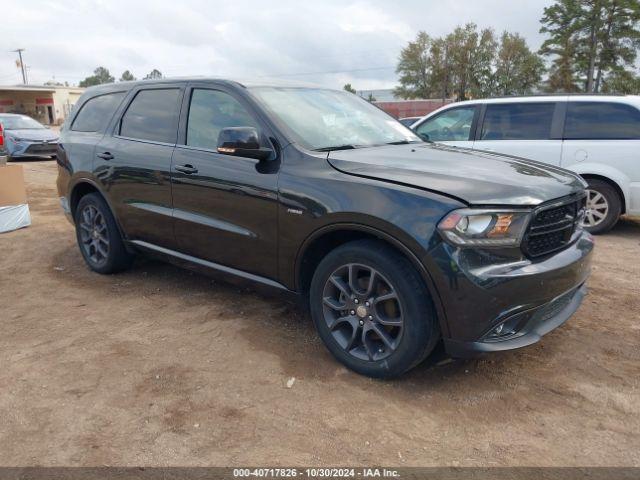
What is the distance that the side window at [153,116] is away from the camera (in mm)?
4250

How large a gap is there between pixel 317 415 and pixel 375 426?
314mm

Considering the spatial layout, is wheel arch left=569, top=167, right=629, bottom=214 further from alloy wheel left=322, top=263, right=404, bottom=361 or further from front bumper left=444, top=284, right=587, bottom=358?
alloy wheel left=322, top=263, right=404, bottom=361

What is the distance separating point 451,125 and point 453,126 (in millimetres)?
40

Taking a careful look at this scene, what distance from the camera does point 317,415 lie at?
282cm

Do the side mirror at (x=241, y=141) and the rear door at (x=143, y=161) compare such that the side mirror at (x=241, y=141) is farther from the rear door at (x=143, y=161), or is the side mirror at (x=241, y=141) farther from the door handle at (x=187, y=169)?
Answer: the rear door at (x=143, y=161)

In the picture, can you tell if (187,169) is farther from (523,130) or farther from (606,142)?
(606,142)

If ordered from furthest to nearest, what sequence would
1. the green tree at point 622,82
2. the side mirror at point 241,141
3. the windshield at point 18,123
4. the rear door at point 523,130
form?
the green tree at point 622,82 → the windshield at point 18,123 → the rear door at point 523,130 → the side mirror at point 241,141

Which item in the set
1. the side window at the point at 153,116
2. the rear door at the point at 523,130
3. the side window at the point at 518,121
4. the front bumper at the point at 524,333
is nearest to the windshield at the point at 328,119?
the side window at the point at 153,116

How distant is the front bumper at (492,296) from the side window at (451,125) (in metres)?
4.90

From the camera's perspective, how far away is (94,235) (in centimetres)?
512

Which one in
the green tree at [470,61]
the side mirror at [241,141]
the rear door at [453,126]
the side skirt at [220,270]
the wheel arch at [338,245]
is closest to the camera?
the wheel arch at [338,245]

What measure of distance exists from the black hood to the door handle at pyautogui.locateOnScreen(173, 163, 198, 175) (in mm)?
1116

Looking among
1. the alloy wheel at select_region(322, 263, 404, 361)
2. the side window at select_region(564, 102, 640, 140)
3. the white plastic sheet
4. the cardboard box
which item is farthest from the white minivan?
the white plastic sheet

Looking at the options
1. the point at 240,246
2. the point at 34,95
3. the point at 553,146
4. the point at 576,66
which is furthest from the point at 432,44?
the point at 240,246
